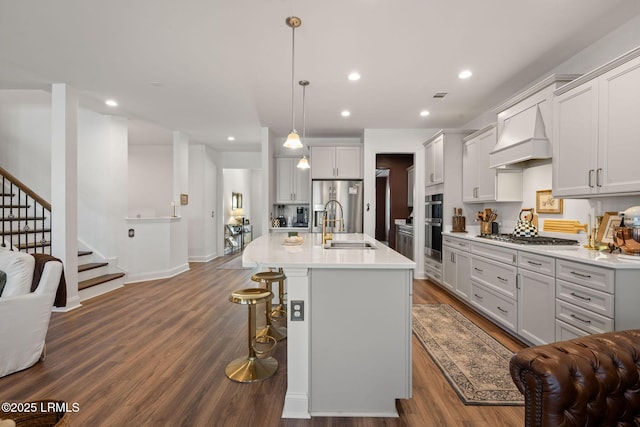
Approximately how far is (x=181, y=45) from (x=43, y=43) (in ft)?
4.05

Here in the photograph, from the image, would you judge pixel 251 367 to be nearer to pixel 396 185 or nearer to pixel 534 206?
pixel 534 206

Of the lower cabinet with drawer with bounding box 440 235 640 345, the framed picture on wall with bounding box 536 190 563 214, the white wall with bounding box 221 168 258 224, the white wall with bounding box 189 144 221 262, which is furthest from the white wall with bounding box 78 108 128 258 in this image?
the framed picture on wall with bounding box 536 190 563 214

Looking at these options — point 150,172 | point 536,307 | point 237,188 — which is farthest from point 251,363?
point 237,188

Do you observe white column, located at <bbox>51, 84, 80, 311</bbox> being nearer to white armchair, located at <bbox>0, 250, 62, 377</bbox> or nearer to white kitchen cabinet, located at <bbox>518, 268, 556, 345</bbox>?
white armchair, located at <bbox>0, 250, 62, 377</bbox>

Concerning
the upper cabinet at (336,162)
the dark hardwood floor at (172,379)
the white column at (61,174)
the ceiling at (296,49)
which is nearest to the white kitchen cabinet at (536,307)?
the dark hardwood floor at (172,379)

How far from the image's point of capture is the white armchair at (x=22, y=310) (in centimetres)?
224

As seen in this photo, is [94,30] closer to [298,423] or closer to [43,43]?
[43,43]

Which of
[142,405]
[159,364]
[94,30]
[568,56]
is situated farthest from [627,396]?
[94,30]

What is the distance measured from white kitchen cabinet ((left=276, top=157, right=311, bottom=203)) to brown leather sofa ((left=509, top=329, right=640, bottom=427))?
5304mm

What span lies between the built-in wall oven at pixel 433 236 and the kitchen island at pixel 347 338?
3172 mm

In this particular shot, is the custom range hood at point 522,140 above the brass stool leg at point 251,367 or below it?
above

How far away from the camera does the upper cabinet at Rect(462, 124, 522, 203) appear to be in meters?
3.79

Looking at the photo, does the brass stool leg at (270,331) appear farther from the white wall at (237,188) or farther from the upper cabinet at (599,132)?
the white wall at (237,188)

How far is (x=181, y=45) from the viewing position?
9.20ft
